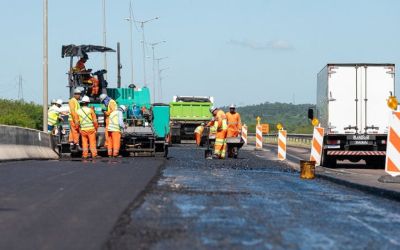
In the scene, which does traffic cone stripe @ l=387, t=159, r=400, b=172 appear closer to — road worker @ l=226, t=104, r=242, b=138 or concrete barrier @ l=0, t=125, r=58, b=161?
concrete barrier @ l=0, t=125, r=58, b=161

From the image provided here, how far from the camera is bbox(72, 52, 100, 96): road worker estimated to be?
2612cm

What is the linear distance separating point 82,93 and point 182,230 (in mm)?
Result: 18298

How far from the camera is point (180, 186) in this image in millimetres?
14484

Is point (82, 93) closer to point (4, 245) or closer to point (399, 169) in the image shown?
point (399, 169)

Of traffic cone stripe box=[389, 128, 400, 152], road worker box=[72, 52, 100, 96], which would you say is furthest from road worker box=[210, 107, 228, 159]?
traffic cone stripe box=[389, 128, 400, 152]

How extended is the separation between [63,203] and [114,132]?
14.1 meters

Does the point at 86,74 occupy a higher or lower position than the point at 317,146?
higher

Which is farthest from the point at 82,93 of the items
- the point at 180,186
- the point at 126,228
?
the point at 126,228

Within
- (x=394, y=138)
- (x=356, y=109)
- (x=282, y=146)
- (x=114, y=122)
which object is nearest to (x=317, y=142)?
(x=356, y=109)

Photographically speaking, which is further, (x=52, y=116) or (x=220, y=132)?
(x=52, y=116)

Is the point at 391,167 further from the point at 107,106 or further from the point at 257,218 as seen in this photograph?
the point at 107,106

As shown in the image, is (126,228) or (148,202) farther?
(148,202)

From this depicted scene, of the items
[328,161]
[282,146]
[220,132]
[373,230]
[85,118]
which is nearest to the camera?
[373,230]

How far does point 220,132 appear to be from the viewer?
2633 cm
